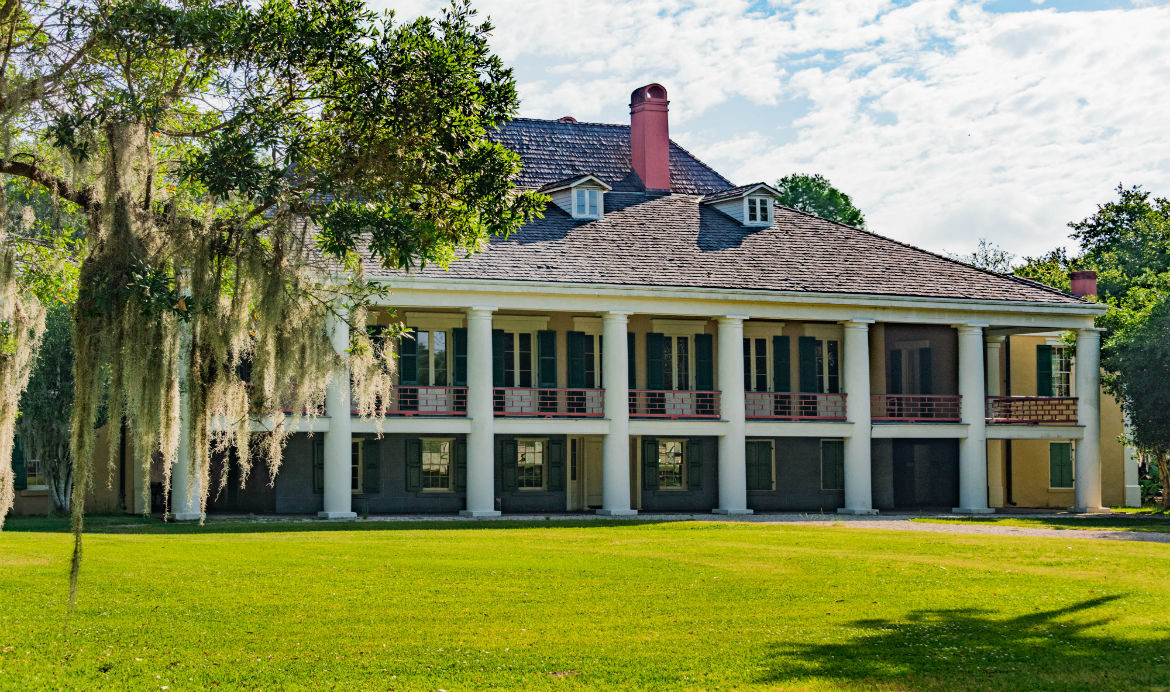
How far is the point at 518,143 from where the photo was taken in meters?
37.3

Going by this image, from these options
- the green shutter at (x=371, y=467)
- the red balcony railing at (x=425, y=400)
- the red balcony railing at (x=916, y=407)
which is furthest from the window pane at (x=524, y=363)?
the red balcony railing at (x=916, y=407)

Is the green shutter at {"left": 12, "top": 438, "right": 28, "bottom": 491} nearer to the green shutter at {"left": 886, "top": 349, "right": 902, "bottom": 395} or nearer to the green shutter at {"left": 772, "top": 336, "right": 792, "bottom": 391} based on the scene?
the green shutter at {"left": 772, "top": 336, "right": 792, "bottom": 391}

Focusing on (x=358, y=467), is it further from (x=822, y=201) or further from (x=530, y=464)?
(x=822, y=201)

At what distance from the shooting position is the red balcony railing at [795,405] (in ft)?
112

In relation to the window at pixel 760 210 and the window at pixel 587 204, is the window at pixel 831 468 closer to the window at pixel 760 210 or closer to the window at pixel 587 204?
the window at pixel 760 210

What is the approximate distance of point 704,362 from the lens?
112ft

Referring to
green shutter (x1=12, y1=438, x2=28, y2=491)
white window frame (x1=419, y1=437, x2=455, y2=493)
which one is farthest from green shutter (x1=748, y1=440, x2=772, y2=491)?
green shutter (x1=12, y1=438, x2=28, y2=491)

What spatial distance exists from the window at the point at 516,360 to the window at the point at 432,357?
5.26 feet

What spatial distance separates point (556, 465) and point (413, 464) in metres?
3.73

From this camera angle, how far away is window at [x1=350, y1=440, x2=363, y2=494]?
102 feet

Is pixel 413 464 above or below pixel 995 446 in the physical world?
below

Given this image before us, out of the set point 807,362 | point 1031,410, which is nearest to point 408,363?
point 807,362

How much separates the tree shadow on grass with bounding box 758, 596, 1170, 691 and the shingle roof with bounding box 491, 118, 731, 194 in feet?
79.5

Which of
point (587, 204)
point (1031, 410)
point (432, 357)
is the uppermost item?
point (587, 204)
